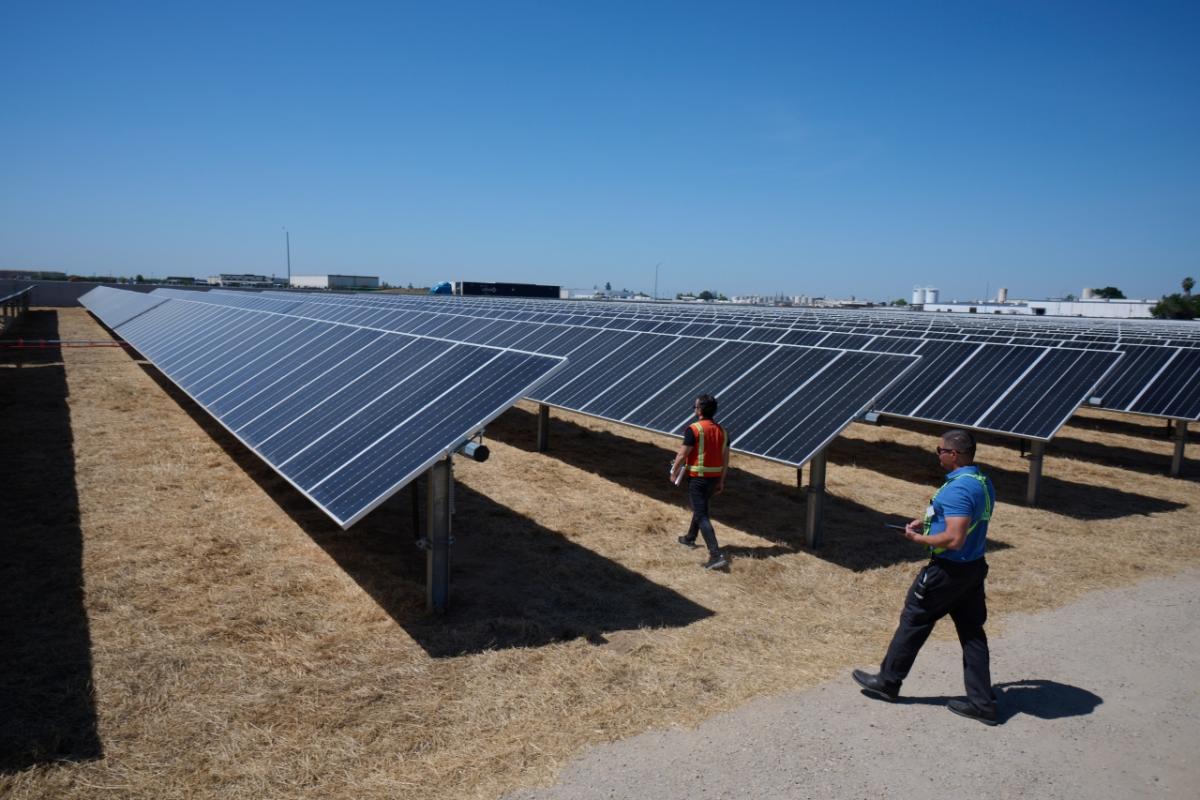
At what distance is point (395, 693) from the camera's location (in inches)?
230

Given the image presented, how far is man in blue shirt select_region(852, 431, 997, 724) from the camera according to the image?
5574 millimetres

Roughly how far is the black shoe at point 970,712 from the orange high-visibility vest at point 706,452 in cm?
356

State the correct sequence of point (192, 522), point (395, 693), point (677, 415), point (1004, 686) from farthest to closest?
point (677, 415)
point (192, 522)
point (1004, 686)
point (395, 693)

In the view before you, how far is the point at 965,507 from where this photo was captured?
218 inches

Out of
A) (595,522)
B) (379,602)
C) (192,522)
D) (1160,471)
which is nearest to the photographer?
(379,602)

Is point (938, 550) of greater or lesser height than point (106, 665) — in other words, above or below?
above

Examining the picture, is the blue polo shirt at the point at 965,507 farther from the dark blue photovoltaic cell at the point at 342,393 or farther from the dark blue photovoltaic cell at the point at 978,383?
the dark blue photovoltaic cell at the point at 978,383

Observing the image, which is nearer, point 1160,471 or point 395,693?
point 395,693

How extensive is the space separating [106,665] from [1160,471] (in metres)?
17.1

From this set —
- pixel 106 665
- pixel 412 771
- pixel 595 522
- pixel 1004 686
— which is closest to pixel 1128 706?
pixel 1004 686

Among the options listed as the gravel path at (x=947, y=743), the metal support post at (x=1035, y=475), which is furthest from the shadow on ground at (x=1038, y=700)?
the metal support post at (x=1035, y=475)

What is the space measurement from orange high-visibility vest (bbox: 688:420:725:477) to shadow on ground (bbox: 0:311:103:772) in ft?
18.9

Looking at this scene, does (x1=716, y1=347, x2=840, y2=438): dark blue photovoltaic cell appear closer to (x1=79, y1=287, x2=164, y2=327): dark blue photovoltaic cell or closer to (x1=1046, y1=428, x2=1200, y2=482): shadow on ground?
(x1=1046, y1=428, x2=1200, y2=482): shadow on ground

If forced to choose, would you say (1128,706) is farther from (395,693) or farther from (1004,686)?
(395,693)
